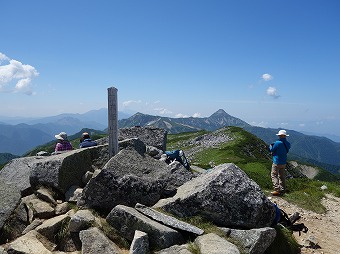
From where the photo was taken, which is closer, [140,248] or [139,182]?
[140,248]

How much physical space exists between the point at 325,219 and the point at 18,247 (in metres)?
14.8

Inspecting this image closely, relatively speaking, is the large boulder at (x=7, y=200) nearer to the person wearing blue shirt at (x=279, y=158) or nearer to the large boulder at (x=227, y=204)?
the large boulder at (x=227, y=204)

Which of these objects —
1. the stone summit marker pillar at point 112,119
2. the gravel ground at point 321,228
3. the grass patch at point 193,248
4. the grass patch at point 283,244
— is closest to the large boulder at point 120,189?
the stone summit marker pillar at point 112,119

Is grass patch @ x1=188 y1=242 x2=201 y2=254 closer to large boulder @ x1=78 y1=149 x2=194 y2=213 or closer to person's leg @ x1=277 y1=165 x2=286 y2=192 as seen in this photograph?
large boulder @ x1=78 y1=149 x2=194 y2=213

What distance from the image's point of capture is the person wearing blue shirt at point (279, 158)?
63.3ft

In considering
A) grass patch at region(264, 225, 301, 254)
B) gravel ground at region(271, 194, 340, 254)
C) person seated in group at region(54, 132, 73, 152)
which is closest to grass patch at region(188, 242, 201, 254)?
grass patch at region(264, 225, 301, 254)

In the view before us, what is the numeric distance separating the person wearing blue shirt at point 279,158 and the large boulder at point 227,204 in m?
8.96

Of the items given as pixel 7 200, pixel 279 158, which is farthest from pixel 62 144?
pixel 279 158

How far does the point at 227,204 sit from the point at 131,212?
3272 millimetres

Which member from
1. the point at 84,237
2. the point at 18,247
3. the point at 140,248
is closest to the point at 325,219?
the point at 140,248

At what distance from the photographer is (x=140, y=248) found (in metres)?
8.83

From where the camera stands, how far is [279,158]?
1922 cm

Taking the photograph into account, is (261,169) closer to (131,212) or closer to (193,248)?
(131,212)

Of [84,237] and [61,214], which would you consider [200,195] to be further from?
[61,214]
